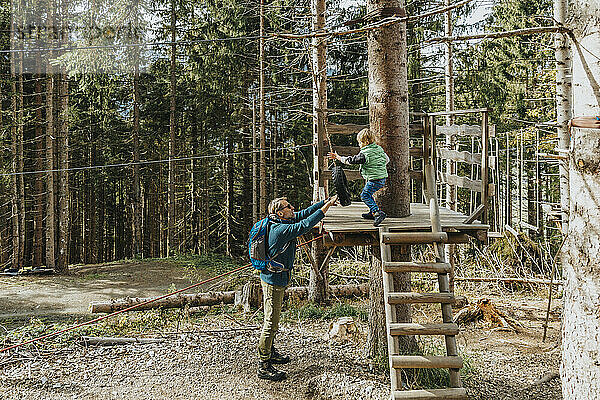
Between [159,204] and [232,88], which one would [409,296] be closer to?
[232,88]

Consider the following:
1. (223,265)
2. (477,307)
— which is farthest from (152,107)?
(477,307)

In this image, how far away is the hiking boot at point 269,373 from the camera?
21.3ft

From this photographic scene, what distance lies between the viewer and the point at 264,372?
259 inches

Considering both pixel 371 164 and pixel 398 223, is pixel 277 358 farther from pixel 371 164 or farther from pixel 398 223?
pixel 371 164

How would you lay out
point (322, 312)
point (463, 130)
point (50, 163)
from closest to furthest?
point (463, 130)
point (322, 312)
point (50, 163)

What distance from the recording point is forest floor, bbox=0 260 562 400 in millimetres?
6301

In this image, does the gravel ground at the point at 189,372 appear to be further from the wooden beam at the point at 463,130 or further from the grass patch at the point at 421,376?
the wooden beam at the point at 463,130

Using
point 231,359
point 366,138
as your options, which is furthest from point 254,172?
point 366,138

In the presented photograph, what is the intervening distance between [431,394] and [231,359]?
11.7 ft

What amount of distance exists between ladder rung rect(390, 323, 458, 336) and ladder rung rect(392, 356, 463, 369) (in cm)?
23

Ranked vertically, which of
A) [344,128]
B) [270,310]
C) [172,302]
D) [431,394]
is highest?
[344,128]

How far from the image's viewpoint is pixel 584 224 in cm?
316

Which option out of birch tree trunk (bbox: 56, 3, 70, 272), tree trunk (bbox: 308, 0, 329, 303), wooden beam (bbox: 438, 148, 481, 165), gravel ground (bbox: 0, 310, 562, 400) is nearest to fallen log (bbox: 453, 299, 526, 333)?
gravel ground (bbox: 0, 310, 562, 400)

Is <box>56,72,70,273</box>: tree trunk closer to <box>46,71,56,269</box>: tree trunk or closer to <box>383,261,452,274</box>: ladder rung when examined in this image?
<box>46,71,56,269</box>: tree trunk
